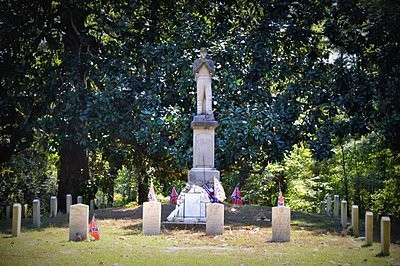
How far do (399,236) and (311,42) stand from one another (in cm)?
1102

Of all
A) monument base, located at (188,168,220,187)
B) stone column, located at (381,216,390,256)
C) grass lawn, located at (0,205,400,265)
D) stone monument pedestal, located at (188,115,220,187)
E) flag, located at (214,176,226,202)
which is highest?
stone monument pedestal, located at (188,115,220,187)

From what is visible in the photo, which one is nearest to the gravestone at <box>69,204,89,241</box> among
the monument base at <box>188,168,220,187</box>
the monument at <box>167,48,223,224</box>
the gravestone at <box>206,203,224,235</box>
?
the gravestone at <box>206,203,224,235</box>

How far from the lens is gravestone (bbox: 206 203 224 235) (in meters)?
15.5

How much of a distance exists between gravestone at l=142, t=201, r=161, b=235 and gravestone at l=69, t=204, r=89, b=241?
1.70 m

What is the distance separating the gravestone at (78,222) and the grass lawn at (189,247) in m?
0.33

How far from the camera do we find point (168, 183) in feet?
112

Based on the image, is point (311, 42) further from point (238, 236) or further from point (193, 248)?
point (193, 248)

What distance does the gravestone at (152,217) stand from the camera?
15211 millimetres

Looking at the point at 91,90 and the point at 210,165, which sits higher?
the point at 91,90

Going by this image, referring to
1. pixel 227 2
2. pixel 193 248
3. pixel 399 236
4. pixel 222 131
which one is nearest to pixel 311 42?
pixel 227 2

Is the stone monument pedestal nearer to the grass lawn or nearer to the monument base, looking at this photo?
the monument base

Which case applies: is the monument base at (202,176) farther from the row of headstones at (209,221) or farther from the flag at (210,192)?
the row of headstones at (209,221)

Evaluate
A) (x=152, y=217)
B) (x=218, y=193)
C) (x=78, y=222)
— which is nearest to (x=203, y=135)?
(x=218, y=193)

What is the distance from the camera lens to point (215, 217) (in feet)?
51.1
